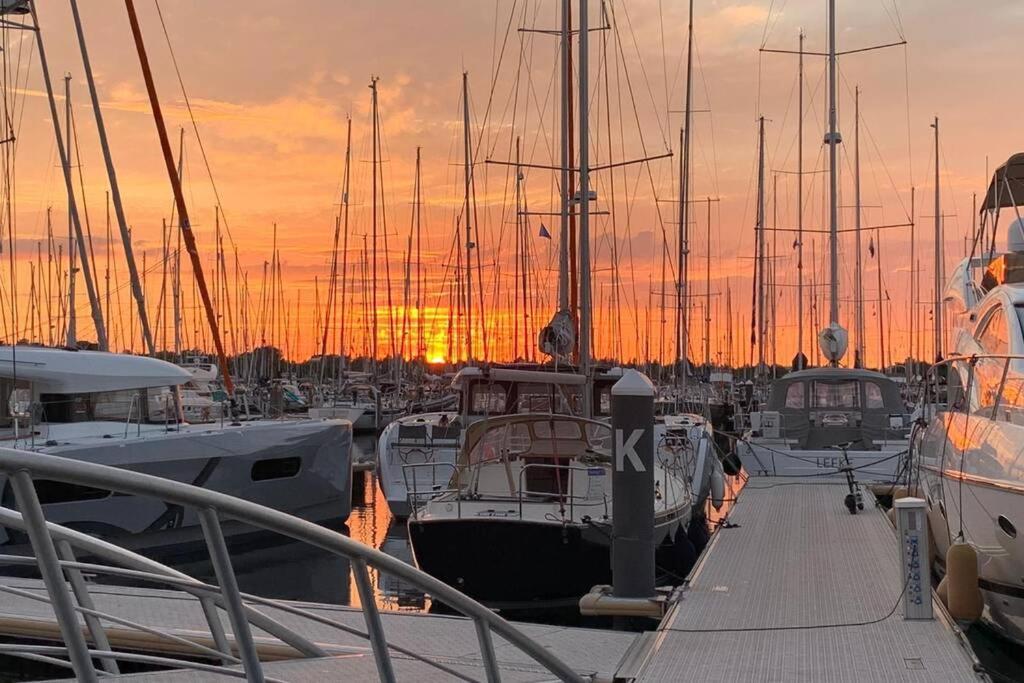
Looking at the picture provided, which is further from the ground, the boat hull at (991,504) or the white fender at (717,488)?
the boat hull at (991,504)

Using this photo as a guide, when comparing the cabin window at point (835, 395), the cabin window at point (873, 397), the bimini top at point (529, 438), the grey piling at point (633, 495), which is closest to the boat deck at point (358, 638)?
the grey piling at point (633, 495)

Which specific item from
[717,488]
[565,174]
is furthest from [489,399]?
[717,488]

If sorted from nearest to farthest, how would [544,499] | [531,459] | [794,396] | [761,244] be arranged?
[544,499] → [531,459] → [794,396] → [761,244]

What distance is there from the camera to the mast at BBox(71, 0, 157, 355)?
2261cm

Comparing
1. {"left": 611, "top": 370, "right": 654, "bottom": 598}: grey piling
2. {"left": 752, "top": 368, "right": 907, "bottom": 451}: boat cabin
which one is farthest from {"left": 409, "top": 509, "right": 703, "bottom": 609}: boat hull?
{"left": 752, "top": 368, "right": 907, "bottom": 451}: boat cabin

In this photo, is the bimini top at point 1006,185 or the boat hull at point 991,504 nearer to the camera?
the boat hull at point 991,504

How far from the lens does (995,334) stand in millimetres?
12711

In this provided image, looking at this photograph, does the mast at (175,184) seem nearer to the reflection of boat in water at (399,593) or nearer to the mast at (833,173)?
the reflection of boat in water at (399,593)

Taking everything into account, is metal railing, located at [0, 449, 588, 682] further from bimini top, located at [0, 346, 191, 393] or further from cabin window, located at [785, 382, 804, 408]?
cabin window, located at [785, 382, 804, 408]

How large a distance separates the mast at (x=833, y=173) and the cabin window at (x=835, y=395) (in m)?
4.00

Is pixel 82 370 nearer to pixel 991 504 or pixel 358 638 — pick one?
pixel 358 638

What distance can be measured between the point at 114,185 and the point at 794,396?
570 inches

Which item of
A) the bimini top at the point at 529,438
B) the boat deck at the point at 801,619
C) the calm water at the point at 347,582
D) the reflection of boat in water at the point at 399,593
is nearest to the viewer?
the boat deck at the point at 801,619

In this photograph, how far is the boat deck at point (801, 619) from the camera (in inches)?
323
